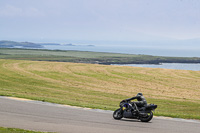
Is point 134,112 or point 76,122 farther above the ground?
point 134,112

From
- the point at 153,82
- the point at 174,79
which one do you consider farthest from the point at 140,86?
the point at 174,79

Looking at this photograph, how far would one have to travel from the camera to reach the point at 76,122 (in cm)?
1595

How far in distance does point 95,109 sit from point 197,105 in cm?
1117

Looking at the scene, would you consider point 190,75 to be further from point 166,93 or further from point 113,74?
point 166,93

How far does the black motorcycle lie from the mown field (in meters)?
6.38

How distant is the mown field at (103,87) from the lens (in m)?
27.3

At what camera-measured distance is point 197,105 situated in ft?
89.4

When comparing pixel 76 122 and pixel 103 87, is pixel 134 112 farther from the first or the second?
pixel 103 87

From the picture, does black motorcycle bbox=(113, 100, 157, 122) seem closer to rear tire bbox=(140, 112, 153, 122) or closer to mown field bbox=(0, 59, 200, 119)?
rear tire bbox=(140, 112, 153, 122)

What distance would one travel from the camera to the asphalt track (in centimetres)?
1438

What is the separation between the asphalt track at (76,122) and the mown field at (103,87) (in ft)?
13.8

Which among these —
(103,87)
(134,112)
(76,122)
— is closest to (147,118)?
(134,112)

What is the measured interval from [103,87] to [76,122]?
66.5 feet

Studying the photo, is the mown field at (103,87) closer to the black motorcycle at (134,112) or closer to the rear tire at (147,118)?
the black motorcycle at (134,112)
